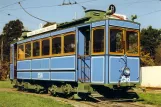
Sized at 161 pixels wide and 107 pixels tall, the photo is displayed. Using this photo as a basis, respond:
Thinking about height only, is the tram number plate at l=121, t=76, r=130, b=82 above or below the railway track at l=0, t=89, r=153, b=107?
above

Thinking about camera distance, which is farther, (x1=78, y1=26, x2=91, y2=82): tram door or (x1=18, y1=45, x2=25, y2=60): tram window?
(x1=18, y1=45, x2=25, y2=60): tram window

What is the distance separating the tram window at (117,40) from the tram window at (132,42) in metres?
0.46

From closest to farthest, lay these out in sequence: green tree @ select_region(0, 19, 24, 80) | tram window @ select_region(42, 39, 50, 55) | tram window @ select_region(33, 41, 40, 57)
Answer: tram window @ select_region(42, 39, 50, 55), tram window @ select_region(33, 41, 40, 57), green tree @ select_region(0, 19, 24, 80)

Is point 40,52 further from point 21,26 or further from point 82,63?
point 21,26

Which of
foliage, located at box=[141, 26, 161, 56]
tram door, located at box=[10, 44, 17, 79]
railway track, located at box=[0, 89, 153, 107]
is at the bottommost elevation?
railway track, located at box=[0, 89, 153, 107]

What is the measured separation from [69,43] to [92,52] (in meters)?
1.81

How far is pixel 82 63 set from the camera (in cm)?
1561

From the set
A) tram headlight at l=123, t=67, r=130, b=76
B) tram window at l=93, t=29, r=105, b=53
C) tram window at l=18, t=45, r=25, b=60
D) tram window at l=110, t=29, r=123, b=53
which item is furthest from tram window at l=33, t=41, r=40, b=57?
tram headlight at l=123, t=67, r=130, b=76

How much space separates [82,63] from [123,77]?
207 cm

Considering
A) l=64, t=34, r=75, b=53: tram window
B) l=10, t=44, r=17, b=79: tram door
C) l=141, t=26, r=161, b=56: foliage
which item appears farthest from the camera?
l=141, t=26, r=161, b=56: foliage

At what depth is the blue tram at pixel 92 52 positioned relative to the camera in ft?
47.6

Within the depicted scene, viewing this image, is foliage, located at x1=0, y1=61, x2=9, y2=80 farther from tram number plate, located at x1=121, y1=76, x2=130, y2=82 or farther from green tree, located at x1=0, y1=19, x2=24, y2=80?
tram number plate, located at x1=121, y1=76, x2=130, y2=82

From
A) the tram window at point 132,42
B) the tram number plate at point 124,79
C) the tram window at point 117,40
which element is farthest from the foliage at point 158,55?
the tram window at point 117,40

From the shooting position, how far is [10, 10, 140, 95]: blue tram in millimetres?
14516
